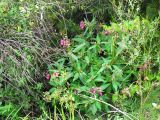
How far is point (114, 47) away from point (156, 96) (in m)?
0.58

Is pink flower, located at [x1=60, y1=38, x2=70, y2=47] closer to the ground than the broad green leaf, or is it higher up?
higher up

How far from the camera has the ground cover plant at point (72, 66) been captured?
3227 mm

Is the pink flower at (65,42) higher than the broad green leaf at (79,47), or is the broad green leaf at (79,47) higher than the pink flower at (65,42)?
the pink flower at (65,42)

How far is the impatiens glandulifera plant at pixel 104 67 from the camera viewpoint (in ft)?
10.8

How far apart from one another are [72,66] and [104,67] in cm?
29

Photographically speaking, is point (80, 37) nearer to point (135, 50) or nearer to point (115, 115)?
point (135, 50)

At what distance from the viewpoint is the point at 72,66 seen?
3.42m

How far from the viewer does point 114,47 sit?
136 inches

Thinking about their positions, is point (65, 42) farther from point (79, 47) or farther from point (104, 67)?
point (104, 67)

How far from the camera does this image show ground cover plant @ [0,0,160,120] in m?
3.23

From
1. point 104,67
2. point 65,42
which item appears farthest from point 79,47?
point 104,67

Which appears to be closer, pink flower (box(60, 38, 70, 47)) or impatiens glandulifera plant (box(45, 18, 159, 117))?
impatiens glandulifera plant (box(45, 18, 159, 117))

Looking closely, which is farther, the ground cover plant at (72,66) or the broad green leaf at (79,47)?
the broad green leaf at (79,47)

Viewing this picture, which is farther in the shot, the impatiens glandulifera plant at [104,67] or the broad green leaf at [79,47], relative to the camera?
the broad green leaf at [79,47]
